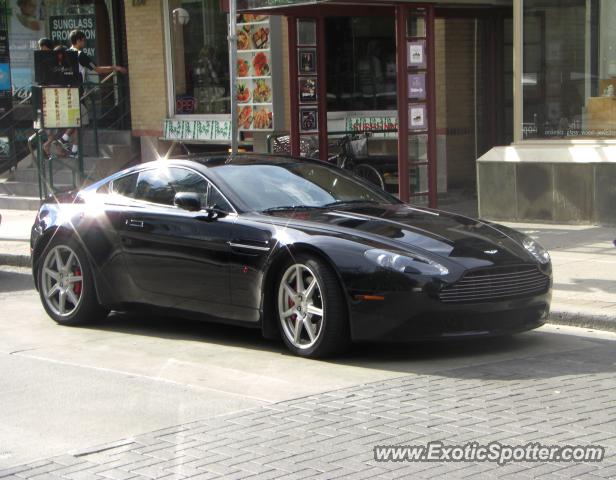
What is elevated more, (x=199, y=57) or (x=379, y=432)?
(x=199, y=57)

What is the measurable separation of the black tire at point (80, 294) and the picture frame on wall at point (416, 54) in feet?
17.5

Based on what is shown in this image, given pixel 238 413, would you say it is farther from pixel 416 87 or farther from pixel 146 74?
pixel 146 74

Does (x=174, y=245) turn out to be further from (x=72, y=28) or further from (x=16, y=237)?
(x=72, y=28)

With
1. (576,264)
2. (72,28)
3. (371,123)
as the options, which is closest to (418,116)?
(576,264)

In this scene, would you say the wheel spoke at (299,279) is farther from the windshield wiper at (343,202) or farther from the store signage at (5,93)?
the store signage at (5,93)

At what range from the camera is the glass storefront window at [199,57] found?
62.5ft

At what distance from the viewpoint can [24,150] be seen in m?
20.5

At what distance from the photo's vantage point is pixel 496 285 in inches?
296

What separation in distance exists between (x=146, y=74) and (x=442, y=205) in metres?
6.73

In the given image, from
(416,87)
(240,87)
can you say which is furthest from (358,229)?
(240,87)

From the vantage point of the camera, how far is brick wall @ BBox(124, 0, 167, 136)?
19.4 meters

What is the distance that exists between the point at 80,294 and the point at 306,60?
6159 millimetres

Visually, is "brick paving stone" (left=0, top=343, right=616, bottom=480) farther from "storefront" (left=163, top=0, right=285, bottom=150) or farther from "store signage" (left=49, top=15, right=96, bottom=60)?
"store signage" (left=49, top=15, right=96, bottom=60)

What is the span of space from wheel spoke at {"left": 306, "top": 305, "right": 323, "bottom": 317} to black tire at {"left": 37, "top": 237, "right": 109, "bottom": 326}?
8.02ft
